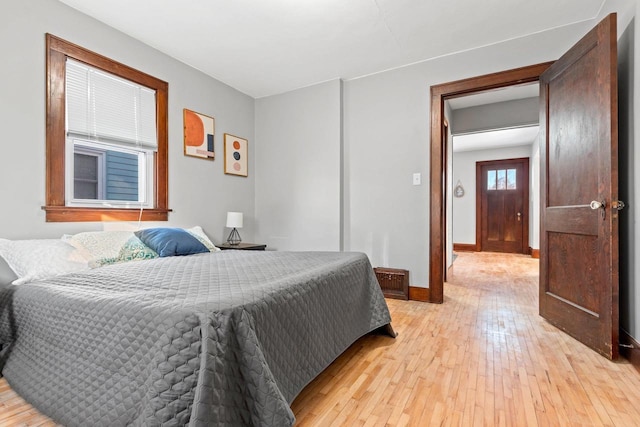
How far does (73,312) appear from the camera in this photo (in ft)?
4.28

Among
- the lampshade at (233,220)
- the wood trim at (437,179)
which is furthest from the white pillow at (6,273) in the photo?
the wood trim at (437,179)

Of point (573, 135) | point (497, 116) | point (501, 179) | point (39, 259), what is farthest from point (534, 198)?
point (39, 259)

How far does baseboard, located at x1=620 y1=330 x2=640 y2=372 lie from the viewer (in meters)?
1.79

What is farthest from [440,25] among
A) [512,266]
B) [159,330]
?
[512,266]

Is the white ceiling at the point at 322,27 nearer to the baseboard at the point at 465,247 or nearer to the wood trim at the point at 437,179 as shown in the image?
the wood trim at the point at 437,179

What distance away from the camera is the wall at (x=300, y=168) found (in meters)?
3.68

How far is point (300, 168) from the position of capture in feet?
12.8

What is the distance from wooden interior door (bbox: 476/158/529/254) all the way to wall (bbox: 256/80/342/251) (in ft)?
16.8

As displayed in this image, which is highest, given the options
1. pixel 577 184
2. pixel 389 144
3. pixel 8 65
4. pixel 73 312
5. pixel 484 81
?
pixel 484 81

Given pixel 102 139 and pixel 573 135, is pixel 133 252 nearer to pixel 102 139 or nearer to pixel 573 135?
pixel 102 139

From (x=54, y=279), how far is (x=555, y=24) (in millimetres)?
4059

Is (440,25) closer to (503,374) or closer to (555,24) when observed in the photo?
(555,24)

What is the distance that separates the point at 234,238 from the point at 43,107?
2.16 meters

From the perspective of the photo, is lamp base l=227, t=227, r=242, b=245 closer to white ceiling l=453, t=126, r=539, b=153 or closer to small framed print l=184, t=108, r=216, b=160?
small framed print l=184, t=108, r=216, b=160
